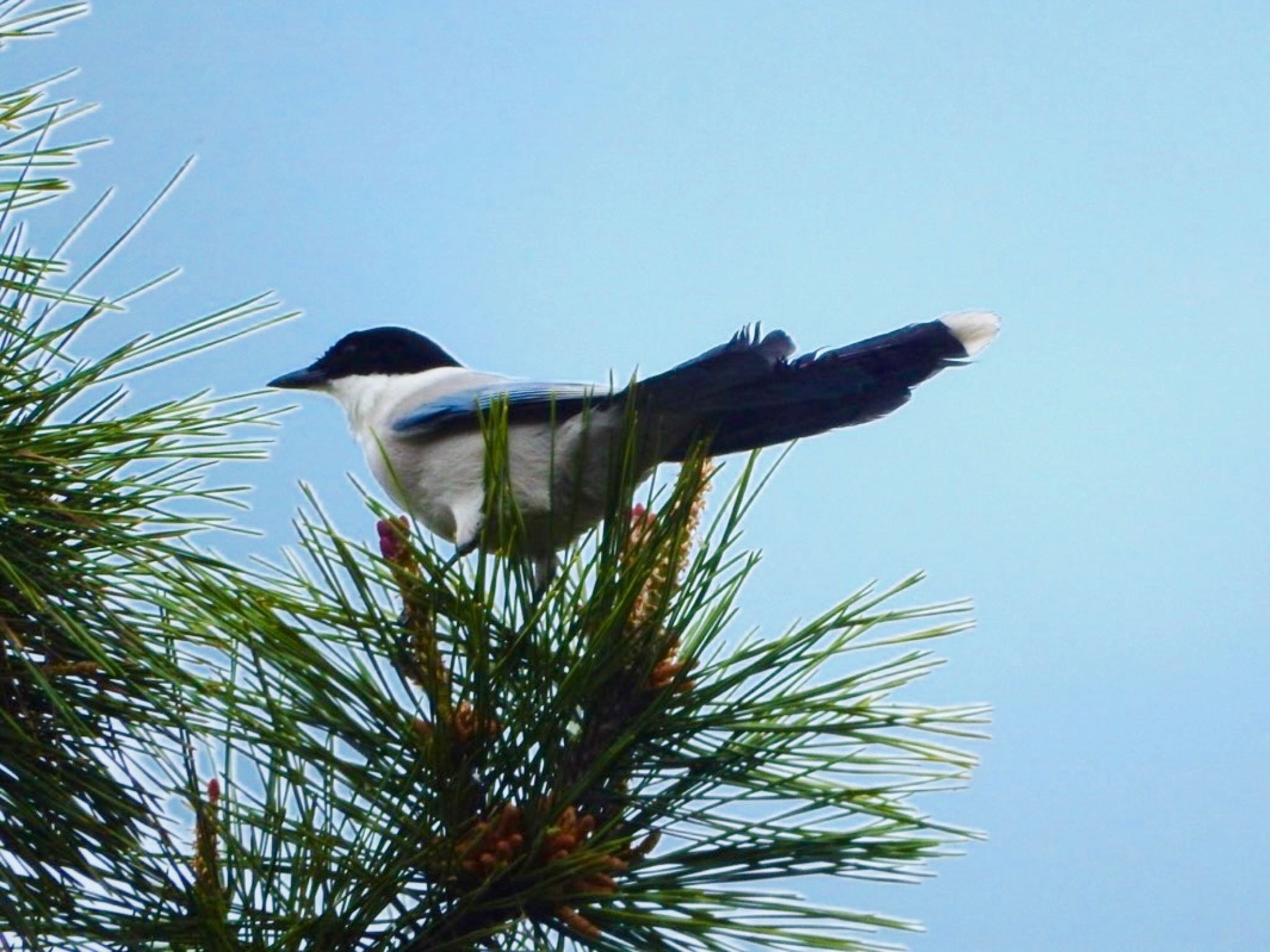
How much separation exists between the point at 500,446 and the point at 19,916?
62 cm

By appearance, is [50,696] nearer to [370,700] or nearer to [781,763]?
[370,700]

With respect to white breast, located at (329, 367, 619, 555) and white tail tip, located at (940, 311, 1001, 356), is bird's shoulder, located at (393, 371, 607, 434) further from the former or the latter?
white tail tip, located at (940, 311, 1001, 356)

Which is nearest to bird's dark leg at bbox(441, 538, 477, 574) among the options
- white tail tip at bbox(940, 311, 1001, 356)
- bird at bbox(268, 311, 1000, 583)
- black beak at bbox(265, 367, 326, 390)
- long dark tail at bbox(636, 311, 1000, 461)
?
bird at bbox(268, 311, 1000, 583)

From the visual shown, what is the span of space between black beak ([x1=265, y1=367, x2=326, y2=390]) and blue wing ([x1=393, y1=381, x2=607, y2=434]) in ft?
1.83

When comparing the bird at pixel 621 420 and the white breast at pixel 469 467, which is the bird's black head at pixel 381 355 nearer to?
the white breast at pixel 469 467

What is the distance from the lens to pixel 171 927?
1.40m

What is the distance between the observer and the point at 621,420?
6.01 ft

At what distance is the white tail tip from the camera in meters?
1.65

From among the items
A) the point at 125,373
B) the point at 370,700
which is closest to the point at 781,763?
the point at 370,700

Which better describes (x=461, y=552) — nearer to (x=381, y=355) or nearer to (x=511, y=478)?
(x=511, y=478)

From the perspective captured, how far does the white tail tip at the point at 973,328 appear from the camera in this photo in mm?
1652

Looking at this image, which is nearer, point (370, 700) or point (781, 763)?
point (370, 700)

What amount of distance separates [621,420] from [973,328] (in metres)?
0.43

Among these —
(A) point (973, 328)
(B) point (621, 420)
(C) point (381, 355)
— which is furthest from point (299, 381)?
(A) point (973, 328)
